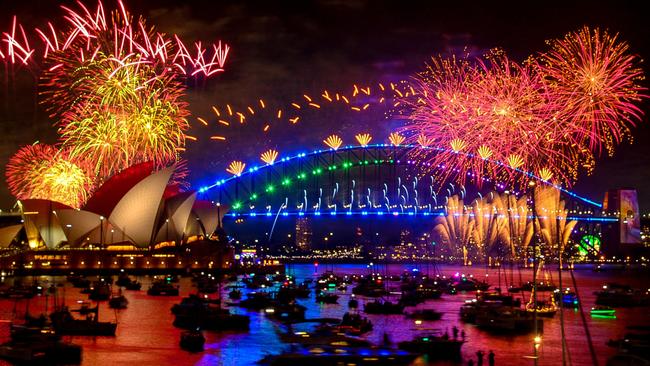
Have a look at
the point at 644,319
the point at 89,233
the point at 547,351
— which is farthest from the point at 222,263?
the point at 547,351

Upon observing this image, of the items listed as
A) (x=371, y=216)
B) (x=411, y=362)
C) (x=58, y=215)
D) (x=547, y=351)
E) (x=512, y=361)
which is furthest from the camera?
(x=371, y=216)

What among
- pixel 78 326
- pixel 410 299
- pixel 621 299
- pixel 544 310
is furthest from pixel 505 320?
pixel 78 326

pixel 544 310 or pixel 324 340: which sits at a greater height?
pixel 324 340

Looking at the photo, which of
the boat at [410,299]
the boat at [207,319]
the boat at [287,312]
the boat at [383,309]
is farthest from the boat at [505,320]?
the boat at [207,319]

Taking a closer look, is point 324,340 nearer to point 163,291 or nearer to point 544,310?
point 544,310

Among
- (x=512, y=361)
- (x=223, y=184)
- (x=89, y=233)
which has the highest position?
(x=223, y=184)

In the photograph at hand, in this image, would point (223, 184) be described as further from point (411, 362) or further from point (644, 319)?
point (411, 362)

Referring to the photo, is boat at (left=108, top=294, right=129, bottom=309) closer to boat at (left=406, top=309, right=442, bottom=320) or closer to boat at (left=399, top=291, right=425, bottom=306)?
boat at (left=399, top=291, right=425, bottom=306)
